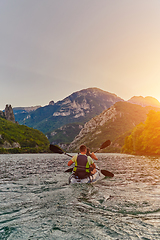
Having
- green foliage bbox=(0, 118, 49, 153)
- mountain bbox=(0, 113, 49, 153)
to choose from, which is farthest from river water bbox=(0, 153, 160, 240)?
green foliage bbox=(0, 118, 49, 153)

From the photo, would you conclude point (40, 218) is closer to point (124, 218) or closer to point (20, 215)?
point (20, 215)

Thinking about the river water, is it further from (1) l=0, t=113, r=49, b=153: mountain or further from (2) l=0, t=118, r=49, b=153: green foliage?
(2) l=0, t=118, r=49, b=153: green foliage

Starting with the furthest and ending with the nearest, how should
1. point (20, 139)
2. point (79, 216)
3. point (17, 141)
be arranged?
1. point (20, 139)
2. point (17, 141)
3. point (79, 216)

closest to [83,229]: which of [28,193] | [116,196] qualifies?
[116,196]

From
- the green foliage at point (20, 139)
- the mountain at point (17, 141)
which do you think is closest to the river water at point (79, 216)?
the mountain at point (17, 141)

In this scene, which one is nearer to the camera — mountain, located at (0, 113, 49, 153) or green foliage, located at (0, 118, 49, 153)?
mountain, located at (0, 113, 49, 153)

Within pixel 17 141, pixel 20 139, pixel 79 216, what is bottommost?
pixel 17 141

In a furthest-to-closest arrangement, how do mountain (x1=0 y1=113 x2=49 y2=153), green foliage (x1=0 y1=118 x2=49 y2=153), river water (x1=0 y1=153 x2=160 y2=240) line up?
1. green foliage (x1=0 y1=118 x2=49 y2=153)
2. mountain (x1=0 y1=113 x2=49 y2=153)
3. river water (x1=0 y1=153 x2=160 y2=240)

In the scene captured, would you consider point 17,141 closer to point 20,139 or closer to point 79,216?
point 20,139

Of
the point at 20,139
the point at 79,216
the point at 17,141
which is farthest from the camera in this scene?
the point at 20,139

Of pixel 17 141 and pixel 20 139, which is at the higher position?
pixel 20 139

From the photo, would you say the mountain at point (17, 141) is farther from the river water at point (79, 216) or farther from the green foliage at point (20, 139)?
the river water at point (79, 216)

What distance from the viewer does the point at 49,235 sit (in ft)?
16.5

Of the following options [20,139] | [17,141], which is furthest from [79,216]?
[20,139]
